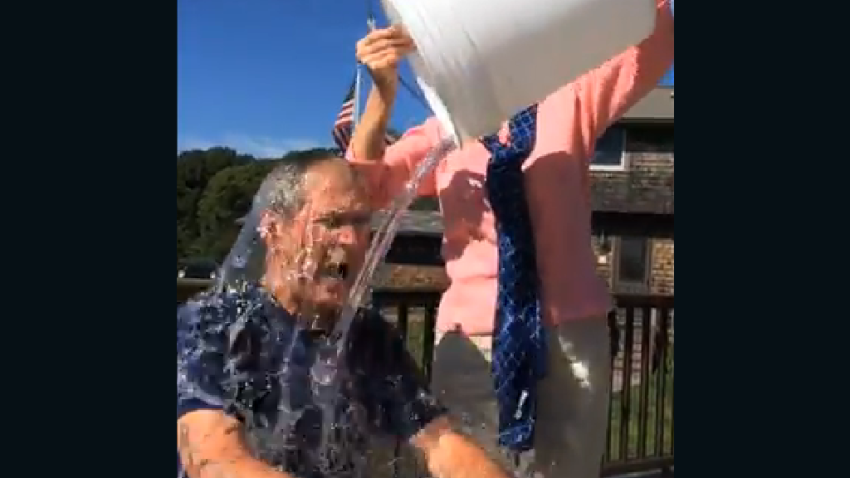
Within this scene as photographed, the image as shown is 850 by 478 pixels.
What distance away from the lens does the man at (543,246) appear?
1.30m

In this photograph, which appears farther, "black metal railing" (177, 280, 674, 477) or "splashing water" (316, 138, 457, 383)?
"black metal railing" (177, 280, 674, 477)

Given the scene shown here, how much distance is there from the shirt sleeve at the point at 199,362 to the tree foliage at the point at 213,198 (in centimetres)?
16

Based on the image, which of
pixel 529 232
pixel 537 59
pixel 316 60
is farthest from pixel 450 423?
pixel 316 60

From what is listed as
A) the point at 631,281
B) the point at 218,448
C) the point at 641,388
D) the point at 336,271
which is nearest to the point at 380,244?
the point at 336,271

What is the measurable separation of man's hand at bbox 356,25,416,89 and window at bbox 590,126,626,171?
35 cm

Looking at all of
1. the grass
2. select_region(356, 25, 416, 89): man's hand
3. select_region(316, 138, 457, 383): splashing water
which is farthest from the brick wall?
select_region(356, 25, 416, 89): man's hand

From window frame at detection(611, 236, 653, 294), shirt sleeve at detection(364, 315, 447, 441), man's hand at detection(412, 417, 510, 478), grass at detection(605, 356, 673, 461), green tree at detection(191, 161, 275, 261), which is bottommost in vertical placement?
grass at detection(605, 356, 673, 461)

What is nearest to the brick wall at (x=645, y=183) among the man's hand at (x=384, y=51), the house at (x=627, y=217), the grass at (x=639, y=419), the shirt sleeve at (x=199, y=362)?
the house at (x=627, y=217)

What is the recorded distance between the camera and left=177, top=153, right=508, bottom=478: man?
1.15 m

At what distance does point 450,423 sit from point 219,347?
0.28 m

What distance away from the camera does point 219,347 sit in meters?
1.15

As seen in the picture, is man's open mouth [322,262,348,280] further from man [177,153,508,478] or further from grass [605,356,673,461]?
grass [605,356,673,461]

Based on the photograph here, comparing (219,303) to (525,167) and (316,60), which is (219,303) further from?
(316,60)

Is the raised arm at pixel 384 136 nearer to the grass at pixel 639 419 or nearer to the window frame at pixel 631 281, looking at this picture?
the window frame at pixel 631 281
